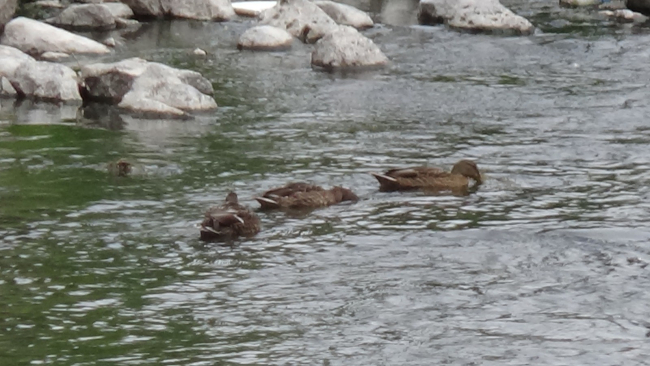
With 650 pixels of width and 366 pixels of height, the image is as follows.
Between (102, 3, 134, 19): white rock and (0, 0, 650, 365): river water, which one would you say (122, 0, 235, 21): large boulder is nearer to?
(102, 3, 134, 19): white rock

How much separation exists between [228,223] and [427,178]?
2.52 m

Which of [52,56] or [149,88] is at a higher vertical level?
[52,56]

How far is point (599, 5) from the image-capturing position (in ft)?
89.9

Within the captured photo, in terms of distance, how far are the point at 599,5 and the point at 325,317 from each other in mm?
20834

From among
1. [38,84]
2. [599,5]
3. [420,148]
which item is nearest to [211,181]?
[420,148]

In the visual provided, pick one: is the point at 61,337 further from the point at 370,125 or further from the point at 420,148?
the point at 370,125

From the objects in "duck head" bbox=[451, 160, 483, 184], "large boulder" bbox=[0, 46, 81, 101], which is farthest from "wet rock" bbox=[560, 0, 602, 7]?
"duck head" bbox=[451, 160, 483, 184]

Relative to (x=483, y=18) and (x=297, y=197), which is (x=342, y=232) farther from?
(x=483, y=18)

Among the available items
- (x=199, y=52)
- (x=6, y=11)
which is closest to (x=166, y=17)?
(x=6, y=11)

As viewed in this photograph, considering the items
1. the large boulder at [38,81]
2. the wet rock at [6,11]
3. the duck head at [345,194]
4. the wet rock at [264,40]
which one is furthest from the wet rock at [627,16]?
the duck head at [345,194]

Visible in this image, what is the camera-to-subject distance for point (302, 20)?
23234mm

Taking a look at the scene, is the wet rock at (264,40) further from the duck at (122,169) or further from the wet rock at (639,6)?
the duck at (122,169)

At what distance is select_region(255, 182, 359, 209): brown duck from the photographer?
10.8m

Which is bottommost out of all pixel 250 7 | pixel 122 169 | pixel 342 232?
pixel 342 232
